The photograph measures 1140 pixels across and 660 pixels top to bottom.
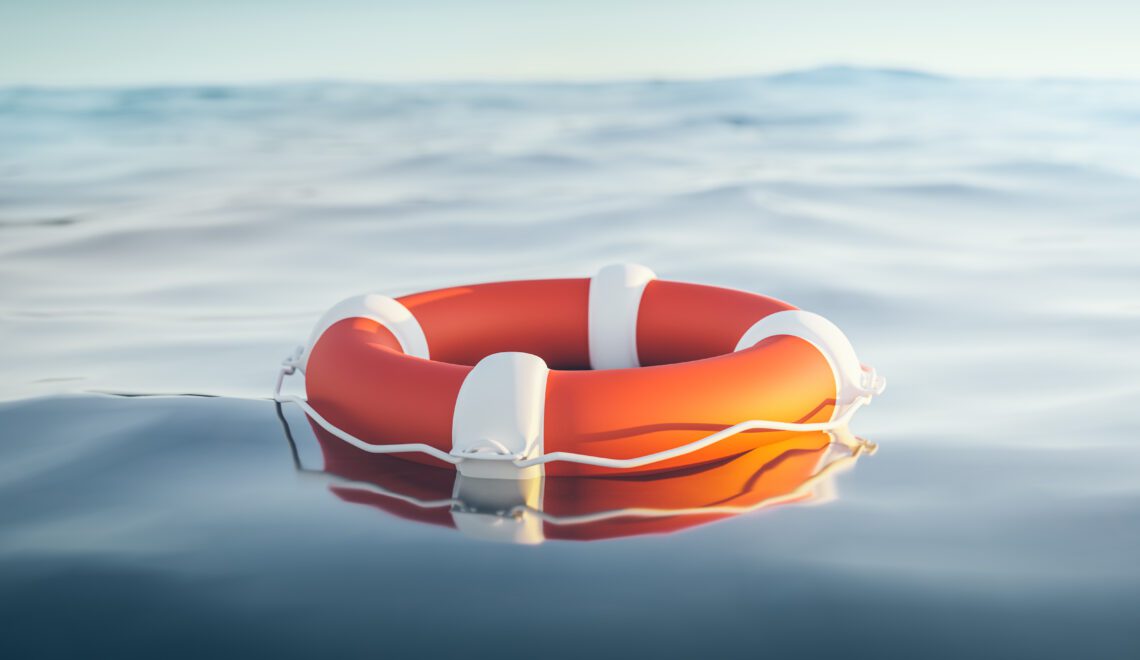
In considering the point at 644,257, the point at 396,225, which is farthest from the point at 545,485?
the point at 396,225

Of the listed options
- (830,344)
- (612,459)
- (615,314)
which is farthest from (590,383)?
(615,314)

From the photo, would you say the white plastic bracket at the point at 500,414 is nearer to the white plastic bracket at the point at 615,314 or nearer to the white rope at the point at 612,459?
the white rope at the point at 612,459

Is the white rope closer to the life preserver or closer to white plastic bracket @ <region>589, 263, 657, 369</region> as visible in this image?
the life preserver

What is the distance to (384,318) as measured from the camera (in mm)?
2189

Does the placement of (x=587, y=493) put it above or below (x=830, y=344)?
below

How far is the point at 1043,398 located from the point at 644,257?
230 cm

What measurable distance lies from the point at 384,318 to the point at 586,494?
598mm

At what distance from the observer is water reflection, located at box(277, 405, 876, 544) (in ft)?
5.73

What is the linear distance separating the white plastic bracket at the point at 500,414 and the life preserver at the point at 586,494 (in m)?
0.08

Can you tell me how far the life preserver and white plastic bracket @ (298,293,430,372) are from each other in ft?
0.86

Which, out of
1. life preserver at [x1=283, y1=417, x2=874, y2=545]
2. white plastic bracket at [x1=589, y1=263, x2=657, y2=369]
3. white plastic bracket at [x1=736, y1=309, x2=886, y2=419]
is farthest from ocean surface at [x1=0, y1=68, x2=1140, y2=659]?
white plastic bracket at [x1=589, y1=263, x2=657, y2=369]

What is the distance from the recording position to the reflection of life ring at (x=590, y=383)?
1.78m

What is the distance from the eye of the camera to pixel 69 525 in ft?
5.91

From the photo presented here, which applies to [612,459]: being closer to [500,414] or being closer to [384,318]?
[500,414]
